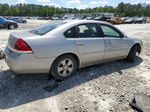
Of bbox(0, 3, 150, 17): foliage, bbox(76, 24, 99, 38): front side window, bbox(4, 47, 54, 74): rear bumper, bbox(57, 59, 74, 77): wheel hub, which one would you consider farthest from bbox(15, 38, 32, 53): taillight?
bbox(0, 3, 150, 17): foliage

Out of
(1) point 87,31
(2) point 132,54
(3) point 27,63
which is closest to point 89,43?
(1) point 87,31

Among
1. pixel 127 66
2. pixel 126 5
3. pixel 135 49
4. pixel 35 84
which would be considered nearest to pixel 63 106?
pixel 35 84

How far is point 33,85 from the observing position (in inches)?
163

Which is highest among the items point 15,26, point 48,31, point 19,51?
point 48,31

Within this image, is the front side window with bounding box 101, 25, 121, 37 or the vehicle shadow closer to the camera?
the vehicle shadow

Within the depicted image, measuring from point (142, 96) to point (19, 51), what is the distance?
2.80 meters

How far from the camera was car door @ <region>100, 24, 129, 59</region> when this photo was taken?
4.94m

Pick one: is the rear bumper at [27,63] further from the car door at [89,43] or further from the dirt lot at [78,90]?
the car door at [89,43]

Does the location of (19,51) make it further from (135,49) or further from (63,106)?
(135,49)

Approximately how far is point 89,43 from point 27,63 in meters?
1.68

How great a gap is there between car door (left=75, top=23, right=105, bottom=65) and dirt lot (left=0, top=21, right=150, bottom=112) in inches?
18.7

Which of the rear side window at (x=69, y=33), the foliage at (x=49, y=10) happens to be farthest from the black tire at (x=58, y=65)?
the foliage at (x=49, y=10)

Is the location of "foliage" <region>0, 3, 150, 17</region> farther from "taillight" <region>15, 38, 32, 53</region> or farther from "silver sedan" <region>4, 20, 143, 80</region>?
"taillight" <region>15, 38, 32, 53</region>

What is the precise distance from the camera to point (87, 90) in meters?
3.92
